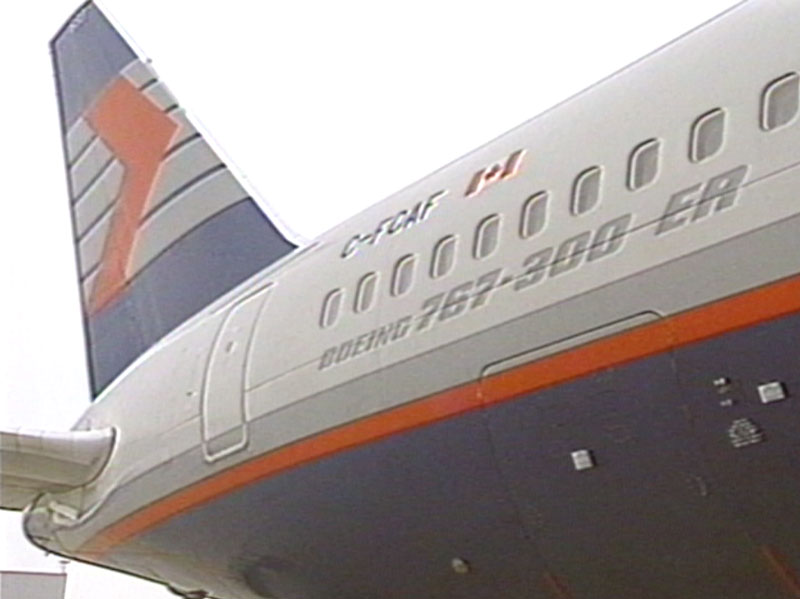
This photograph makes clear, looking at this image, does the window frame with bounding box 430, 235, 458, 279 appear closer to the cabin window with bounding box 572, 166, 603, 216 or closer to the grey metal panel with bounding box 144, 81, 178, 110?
the cabin window with bounding box 572, 166, 603, 216

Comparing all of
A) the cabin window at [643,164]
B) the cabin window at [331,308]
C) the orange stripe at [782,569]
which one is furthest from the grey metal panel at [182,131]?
the orange stripe at [782,569]

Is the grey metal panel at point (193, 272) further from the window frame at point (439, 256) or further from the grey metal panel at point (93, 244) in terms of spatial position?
the window frame at point (439, 256)

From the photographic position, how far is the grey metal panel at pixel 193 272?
25.8 feet

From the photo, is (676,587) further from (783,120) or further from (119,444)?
(119,444)

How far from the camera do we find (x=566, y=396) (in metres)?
3.88

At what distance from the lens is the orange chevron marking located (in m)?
8.38

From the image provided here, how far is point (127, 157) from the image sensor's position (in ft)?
27.9

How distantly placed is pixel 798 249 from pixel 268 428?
2.73m

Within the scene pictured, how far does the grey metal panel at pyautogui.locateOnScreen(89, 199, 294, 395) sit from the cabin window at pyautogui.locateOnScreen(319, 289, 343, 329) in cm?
253

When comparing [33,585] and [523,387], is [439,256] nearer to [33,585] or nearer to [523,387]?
[523,387]

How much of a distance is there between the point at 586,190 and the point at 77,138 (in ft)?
19.3

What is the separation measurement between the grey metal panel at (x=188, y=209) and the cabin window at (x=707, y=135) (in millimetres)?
4873

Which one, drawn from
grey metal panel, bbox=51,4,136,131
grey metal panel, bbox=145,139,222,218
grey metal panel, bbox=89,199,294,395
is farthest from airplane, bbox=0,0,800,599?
grey metal panel, bbox=51,4,136,131

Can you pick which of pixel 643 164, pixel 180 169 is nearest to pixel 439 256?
pixel 643 164
